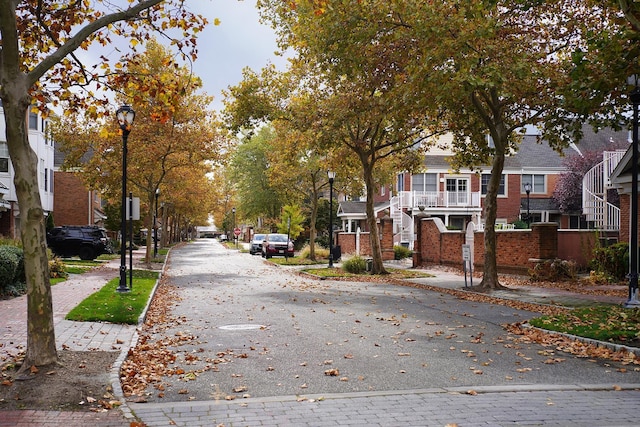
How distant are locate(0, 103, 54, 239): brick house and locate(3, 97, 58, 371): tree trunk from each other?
2583 cm

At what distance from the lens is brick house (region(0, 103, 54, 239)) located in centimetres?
3562

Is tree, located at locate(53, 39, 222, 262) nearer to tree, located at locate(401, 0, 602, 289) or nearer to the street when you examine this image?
tree, located at locate(401, 0, 602, 289)

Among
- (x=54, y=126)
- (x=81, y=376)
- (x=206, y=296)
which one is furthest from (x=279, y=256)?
(x=81, y=376)

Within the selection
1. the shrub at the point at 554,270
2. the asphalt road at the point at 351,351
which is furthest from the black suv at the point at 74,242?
the shrub at the point at 554,270

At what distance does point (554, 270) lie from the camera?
2205 centimetres

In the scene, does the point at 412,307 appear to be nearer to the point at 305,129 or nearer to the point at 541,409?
the point at 541,409

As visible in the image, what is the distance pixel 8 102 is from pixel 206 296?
36.9ft

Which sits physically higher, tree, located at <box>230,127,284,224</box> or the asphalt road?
tree, located at <box>230,127,284,224</box>

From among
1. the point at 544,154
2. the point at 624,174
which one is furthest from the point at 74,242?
the point at 544,154

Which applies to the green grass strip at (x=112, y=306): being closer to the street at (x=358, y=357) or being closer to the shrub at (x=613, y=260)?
the street at (x=358, y=357)

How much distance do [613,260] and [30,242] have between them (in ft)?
61.9

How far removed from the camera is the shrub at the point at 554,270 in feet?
72.3

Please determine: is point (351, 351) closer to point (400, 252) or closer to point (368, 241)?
point (400, 252)

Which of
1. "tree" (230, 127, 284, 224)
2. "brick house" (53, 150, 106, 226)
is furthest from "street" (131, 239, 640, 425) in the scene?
"brick house" (53, 150, 106, 226)
